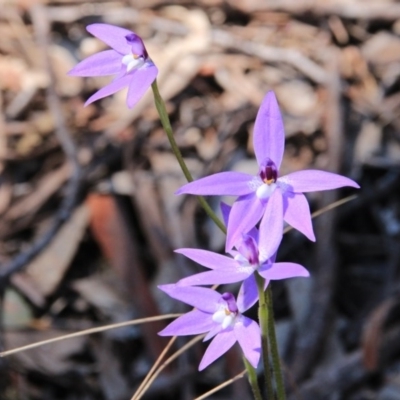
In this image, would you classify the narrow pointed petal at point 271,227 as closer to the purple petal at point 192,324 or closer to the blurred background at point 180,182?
the purple petal at point 192,324

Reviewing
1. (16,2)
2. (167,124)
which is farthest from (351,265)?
(16,2)

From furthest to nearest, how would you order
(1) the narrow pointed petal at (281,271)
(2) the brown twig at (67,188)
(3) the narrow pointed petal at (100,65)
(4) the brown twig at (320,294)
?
(2) the brown twig at (67,188)
(4) the brown twig at (320,294)
(3) the narrow pointed petal at (100,65)
(1) the narrow pointed petal at (281,271)

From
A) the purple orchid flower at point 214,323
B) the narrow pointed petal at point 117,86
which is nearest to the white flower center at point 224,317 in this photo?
the purple orchid flower at point 214,323

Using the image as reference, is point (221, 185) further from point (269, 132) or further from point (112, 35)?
point (112, 35)

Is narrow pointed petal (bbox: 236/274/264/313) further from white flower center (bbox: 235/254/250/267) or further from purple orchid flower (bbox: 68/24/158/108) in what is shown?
purple orchid flower (bbox: 68/24/158/108)

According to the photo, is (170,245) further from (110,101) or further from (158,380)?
(110,101)
